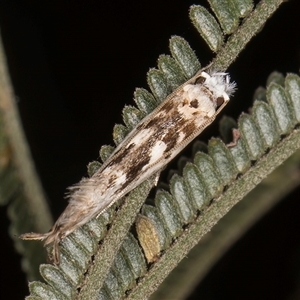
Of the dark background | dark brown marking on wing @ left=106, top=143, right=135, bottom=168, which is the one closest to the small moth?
dark brown marking on wing @ left=106, top=143, right=135, bottom=168

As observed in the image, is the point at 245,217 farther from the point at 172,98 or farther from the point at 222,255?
the point at 172,98

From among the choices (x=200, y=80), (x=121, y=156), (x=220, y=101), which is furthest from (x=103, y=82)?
(x=121, y=156)

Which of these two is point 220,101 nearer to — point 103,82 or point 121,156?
point 121,156

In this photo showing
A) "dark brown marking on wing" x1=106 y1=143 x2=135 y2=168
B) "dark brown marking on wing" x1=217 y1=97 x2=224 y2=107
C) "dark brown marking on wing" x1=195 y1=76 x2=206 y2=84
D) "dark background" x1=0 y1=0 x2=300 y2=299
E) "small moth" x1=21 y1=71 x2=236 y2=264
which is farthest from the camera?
"dark background" x1=0 y1=0 x2=300 y2=299

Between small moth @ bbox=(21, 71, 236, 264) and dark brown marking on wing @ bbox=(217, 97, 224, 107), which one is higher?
dark brown marking on wing @ bbox=(217, 97, 224, 107)

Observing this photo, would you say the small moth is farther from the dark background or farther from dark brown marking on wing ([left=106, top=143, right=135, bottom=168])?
the dark background

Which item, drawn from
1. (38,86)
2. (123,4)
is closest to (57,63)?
(38,86)

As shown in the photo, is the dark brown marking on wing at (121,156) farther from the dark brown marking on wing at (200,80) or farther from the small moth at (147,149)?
the dark brown marking on wing at (200,80)
